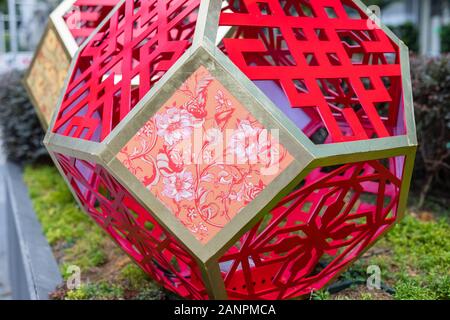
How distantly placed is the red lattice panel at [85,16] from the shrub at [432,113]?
229 centimetres

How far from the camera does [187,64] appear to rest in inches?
75.0

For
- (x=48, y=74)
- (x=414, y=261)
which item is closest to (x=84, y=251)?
(x=48, y=74)

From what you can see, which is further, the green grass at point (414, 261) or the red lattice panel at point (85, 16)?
the red lattice panel at point (85, 16)

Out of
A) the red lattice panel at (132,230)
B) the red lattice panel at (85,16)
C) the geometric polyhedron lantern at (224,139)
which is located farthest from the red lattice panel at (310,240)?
the red lattice panel at (85,16)

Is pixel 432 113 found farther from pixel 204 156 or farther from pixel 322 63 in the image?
pixel 204 156

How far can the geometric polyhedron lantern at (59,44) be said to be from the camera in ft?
12.1

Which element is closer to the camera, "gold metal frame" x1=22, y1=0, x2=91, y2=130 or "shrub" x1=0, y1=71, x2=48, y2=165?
"gold metal frame" x1=22, y1=0, x2=91, y2=130

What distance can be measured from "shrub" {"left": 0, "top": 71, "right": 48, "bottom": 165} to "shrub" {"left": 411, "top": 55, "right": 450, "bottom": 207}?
13.5 ft

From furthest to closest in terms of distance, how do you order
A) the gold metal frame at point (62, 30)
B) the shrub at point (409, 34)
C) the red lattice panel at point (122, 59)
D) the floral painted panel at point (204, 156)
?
the shrub at point (409, 34)
the gold metal frame at point (62, 30)
the red lattice panel at point (122, 59)
the floral painted panel at point (204, 156)

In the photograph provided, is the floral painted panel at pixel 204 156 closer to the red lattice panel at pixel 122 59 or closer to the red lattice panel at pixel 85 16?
the red lattice panel at pixel 122 59

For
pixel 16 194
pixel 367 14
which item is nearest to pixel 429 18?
pixel 16 194

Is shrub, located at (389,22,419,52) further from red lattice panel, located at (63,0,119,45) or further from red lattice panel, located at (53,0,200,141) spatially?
red lattice panel, located at (53,0,200,141)

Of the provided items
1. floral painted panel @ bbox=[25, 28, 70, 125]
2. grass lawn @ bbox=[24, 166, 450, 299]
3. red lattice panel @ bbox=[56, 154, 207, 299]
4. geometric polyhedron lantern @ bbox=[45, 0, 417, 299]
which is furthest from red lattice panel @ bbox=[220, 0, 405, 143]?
floral painted panel @ bbox=[25, 28, 70, 125]

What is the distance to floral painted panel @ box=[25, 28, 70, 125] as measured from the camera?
3850 mm
